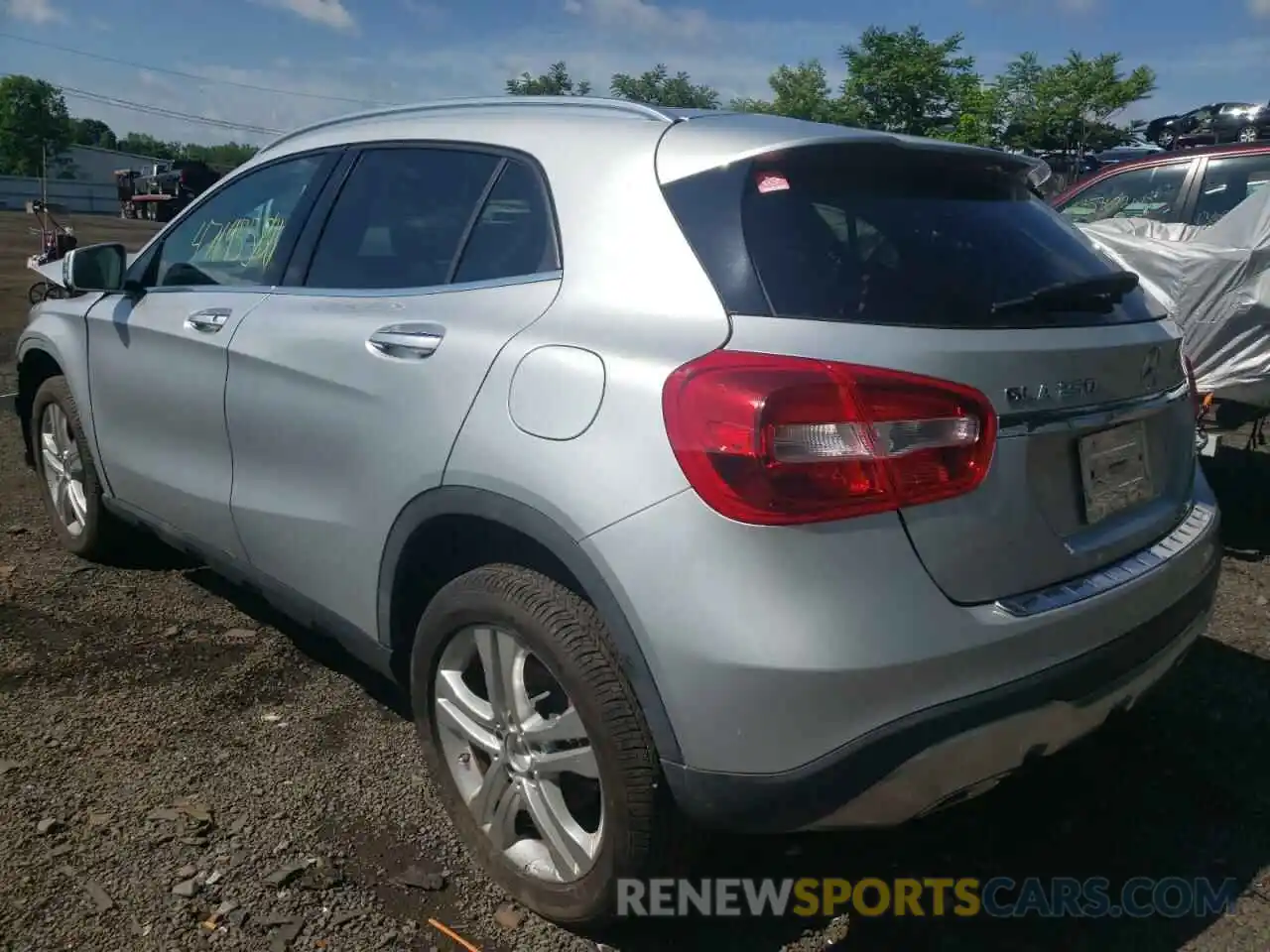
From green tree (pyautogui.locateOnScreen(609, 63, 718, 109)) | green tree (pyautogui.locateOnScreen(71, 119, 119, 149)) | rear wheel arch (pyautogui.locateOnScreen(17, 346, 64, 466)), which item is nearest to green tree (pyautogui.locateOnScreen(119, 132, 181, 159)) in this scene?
green tree (pyautogui.locateOnScreen(71, 119, 119, 149))

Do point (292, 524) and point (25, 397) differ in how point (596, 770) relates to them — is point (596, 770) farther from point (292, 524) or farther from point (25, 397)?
point (25, 397)

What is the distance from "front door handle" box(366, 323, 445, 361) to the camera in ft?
7.95

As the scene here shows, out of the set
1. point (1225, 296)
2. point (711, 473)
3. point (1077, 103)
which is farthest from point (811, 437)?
point (1077, 103)

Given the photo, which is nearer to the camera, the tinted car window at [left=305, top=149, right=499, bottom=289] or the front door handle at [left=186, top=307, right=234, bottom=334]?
the tinted car window at [left=305, top=149, right=499, bottom=289]

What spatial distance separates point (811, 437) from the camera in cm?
185

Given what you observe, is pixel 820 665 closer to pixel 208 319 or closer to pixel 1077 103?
pixel 208 319

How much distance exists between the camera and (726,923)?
2400 mm

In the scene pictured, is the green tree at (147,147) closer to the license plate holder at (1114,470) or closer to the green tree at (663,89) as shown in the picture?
the green tree at (663,89)

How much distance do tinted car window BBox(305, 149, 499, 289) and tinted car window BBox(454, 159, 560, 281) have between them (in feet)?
0.22

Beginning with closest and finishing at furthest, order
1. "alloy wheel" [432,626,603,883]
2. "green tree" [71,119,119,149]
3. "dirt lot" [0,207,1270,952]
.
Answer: "alloy wheel" [432,626,603,883] → "dirt lot" [0,207,1270,952] → "green tree" [71,119,119,149]

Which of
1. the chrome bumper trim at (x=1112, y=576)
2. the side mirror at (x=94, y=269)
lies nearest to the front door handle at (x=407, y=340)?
the chrome bumper trim at (x=1112, y=576)

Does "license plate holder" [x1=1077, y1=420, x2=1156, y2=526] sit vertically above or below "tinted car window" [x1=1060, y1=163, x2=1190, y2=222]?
below

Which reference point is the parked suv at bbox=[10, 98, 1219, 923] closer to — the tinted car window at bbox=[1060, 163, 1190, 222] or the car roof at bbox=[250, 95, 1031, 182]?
the car roof at bbox=[250, 95, 1031, 182]

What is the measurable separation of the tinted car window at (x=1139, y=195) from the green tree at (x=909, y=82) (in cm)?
2409
